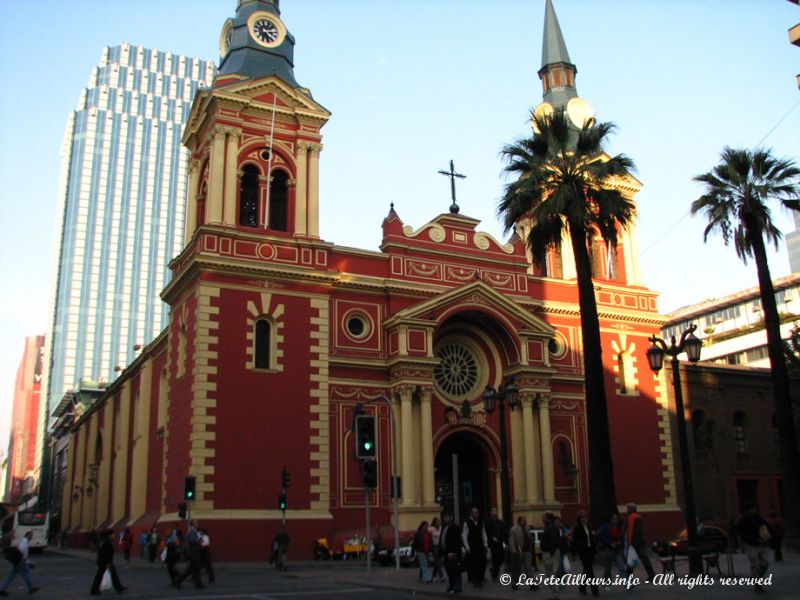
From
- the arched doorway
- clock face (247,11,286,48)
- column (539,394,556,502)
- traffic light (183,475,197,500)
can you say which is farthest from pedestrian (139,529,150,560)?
clock face (247,11,286,48)

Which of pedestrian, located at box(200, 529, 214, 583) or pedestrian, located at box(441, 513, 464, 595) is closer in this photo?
pedestrian, located at box(441, 513, 464, 595)

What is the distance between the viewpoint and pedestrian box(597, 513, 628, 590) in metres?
18.0

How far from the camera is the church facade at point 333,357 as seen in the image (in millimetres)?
31016

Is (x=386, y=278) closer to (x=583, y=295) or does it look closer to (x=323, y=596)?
(x=583, y=295)

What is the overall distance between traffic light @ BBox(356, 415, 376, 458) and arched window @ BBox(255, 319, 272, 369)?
8.19 meters

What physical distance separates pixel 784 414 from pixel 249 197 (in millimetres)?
21969

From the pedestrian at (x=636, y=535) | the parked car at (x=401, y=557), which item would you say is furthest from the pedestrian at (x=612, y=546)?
the parked car at (x=401, y=557)

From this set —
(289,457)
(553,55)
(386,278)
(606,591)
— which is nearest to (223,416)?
(289,457)

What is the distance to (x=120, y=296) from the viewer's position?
127 meters

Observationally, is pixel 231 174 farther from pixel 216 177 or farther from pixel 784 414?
pixel 784 414

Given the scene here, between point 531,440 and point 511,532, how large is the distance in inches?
644

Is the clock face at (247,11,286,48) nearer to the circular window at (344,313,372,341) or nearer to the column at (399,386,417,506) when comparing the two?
the circular window at (344,313,372,341)

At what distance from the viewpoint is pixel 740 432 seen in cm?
4412

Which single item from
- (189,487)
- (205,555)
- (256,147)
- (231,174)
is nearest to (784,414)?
(205,555)
